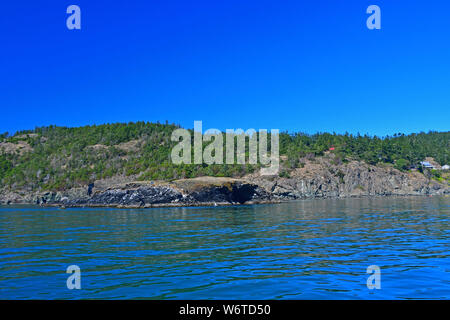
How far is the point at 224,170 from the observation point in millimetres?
157250

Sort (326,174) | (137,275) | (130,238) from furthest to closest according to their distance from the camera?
(326,174)
(130,238)
(137,275)

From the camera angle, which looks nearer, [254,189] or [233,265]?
[233,265]

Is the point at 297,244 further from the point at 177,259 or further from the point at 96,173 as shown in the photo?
the point at 96,173

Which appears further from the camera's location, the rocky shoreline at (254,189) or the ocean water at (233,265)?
the rocky shoreline at (254,189)

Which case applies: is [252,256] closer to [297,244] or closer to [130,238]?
[297,244]

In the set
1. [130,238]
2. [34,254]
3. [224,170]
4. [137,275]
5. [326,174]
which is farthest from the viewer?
[326,174]

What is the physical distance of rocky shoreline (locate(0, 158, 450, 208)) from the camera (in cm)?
9388

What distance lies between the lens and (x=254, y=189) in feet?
337

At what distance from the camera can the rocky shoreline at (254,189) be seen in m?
93.9

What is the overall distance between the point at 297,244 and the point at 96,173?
582 feet

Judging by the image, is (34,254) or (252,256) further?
(34,254)

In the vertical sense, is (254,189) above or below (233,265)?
above

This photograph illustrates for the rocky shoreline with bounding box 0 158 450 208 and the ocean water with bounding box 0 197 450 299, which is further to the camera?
the rocky shoreline with bounding box 0 158 450 208
